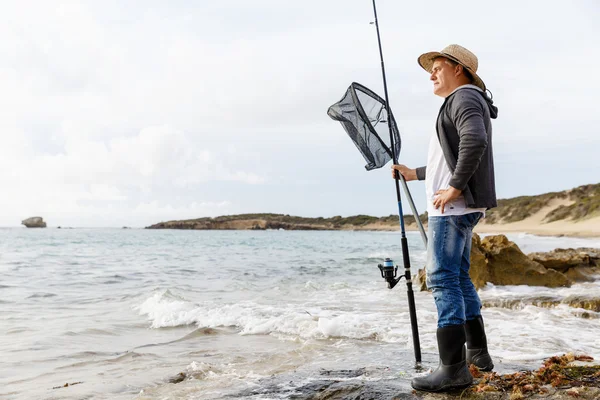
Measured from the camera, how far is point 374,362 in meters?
4.64

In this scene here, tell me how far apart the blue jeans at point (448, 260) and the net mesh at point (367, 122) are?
3.91 feet

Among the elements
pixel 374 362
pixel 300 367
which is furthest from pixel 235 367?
pixel 374 362

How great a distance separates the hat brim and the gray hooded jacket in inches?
4.4

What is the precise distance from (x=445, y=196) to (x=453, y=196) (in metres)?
0.05

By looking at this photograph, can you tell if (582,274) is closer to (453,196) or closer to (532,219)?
(453,196)

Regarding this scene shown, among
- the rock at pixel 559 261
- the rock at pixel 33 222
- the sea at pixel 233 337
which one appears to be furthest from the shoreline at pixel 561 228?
the rock at pixel 33 222

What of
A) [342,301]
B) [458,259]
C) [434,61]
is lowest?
[342,301]

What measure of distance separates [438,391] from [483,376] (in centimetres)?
44

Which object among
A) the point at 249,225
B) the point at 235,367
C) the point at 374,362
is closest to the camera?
the point at 374,362

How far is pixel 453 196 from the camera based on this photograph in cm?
308

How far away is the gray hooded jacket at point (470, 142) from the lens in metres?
2.99

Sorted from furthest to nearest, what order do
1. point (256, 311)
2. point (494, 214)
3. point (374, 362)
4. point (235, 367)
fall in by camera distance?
1. point (494, 214)
2. point (256, 311)
3. point (235, 367)
4. point (374, 362)

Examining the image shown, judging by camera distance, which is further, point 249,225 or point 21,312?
point 249,225

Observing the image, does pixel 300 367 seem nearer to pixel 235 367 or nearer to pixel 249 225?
pixel 235 367
